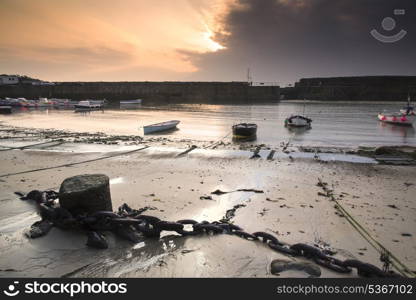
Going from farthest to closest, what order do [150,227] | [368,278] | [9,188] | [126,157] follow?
1. [126,157]
2. [9,188]
3. [150,227]
4. [368,278]

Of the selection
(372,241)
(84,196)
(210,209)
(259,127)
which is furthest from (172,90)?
(372,241)

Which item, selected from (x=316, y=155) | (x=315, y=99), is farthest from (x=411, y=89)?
(x=316, y=155)

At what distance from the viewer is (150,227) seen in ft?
14.1

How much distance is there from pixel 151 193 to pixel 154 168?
3285 mm

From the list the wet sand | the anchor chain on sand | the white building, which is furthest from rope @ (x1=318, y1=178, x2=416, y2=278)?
the white building

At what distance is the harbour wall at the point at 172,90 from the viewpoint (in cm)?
10656

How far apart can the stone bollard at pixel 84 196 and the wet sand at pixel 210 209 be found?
45 centimetres

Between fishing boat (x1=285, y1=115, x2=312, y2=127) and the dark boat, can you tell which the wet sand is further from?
fishing boat (x1=285, y1=115, x2=312, y2=127)

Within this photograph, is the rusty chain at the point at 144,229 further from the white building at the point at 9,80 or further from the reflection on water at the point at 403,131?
the white building at the point at 9,80

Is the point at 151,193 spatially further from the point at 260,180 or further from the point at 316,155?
the point at 316,155

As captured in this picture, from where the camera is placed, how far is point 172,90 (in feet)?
368

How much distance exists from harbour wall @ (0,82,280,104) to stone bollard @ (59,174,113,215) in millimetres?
104748

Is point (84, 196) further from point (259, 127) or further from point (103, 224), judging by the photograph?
point (259, 127)

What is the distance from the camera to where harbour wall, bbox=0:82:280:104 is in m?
107
